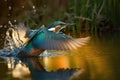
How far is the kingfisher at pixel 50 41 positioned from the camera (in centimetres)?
530

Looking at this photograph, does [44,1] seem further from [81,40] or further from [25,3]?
[81,40]

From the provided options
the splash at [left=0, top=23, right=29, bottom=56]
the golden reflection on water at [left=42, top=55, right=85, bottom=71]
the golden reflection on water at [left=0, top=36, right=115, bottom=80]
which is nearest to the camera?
the golden reflection on water at [left=0, top=36, right=115, bottom=80]

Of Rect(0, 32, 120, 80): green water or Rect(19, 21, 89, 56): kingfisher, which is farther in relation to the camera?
Rect(19, 21, 89, 56): kingfisher

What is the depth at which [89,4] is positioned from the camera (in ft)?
34.6

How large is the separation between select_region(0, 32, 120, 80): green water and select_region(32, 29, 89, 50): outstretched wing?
161 millimetres

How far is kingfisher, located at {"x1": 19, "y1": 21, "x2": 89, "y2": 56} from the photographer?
5297 millimetres

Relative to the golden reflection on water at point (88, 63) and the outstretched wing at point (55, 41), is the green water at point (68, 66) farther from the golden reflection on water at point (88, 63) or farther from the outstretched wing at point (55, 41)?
the outstretched wing at point (55, 41)

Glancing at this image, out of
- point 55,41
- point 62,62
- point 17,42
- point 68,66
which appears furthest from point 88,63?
point 17,42

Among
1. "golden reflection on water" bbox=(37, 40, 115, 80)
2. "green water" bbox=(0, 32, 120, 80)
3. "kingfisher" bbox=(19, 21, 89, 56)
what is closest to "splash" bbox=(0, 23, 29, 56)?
"kingfisher" bbox=(19, 21, 89, 56)

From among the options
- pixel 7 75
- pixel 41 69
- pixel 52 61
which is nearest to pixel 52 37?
pixel 52 61

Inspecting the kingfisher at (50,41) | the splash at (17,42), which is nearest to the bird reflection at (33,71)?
the kingfisher at (50,41)

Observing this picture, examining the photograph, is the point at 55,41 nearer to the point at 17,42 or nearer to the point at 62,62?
the point at 62,62

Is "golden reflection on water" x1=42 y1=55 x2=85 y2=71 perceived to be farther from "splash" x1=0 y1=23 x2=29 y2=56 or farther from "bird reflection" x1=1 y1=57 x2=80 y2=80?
"splash" x1=0 y1=23 x2=29 y2=56

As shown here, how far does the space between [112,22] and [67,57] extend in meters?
4.98
